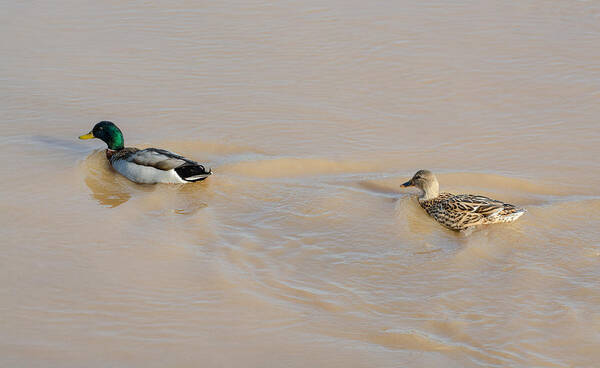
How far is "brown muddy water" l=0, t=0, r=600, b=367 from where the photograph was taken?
5480 mm

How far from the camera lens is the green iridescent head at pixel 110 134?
8.48 metres

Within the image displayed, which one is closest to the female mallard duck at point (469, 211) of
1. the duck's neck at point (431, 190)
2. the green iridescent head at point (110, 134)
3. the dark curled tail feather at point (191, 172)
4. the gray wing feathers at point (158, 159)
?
the duck's neck at point (431, 190)

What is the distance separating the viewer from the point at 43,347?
17.2 ft

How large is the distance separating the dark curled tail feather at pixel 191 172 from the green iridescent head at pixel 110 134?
1.00 m

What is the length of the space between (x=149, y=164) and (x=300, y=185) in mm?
1598

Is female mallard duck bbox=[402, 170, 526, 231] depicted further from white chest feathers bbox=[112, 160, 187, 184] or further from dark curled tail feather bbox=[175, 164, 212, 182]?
white chest feathers bbox=[112, 160, 187, 184]

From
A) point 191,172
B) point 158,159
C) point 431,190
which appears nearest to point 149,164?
point 158,159

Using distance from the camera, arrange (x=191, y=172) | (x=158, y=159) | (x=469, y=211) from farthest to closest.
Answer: (x=158, y=159) < (x=191, y=172) < (x=469, y=211)

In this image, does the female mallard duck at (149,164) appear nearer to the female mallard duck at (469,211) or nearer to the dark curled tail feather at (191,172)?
the dark curled tail feather at (191,172)

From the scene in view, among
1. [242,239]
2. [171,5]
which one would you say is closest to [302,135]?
[242,239]

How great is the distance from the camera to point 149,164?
8.04 metres

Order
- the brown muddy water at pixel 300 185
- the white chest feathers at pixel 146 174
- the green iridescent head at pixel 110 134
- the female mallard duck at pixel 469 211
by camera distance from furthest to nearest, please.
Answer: the green iridescent head at pixel 110 134, the white chest feathers at pixel 146 174, the female mallard duck at pixel 469 211, the brown muddy water at pixel 300 185

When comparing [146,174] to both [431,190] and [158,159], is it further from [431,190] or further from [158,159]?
[431,190]

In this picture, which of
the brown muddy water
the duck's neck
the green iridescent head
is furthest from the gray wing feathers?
the duck's neck
